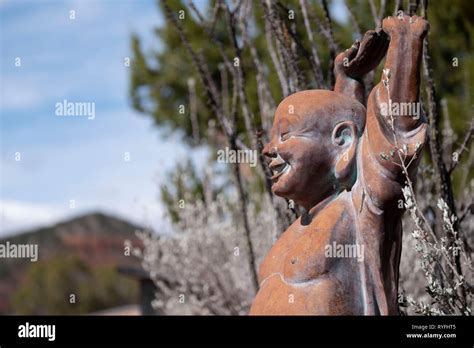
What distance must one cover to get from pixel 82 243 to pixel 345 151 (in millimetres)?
25354

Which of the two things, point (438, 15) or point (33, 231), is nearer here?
point (438, 15)

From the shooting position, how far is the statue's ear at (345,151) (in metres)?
3.93

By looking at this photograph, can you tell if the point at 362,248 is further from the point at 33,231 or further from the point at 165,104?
the point at 33,231

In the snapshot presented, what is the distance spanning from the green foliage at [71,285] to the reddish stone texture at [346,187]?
23.6 m

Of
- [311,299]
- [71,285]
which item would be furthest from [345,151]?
[71,285]

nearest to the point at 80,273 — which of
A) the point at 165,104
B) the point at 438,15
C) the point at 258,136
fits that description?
the point at 165,104

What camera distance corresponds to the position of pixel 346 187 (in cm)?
397

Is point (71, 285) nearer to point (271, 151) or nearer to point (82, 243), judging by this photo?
point (82, 243)

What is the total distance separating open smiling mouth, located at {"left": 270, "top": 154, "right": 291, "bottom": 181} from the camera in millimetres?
4016

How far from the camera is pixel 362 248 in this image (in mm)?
3816

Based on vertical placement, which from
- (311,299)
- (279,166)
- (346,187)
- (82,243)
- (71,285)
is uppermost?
(82,243)

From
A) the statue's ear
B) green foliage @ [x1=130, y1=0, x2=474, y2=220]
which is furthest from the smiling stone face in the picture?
green foliage @ [x1=130, y1=0, x2=474, y2=220]
